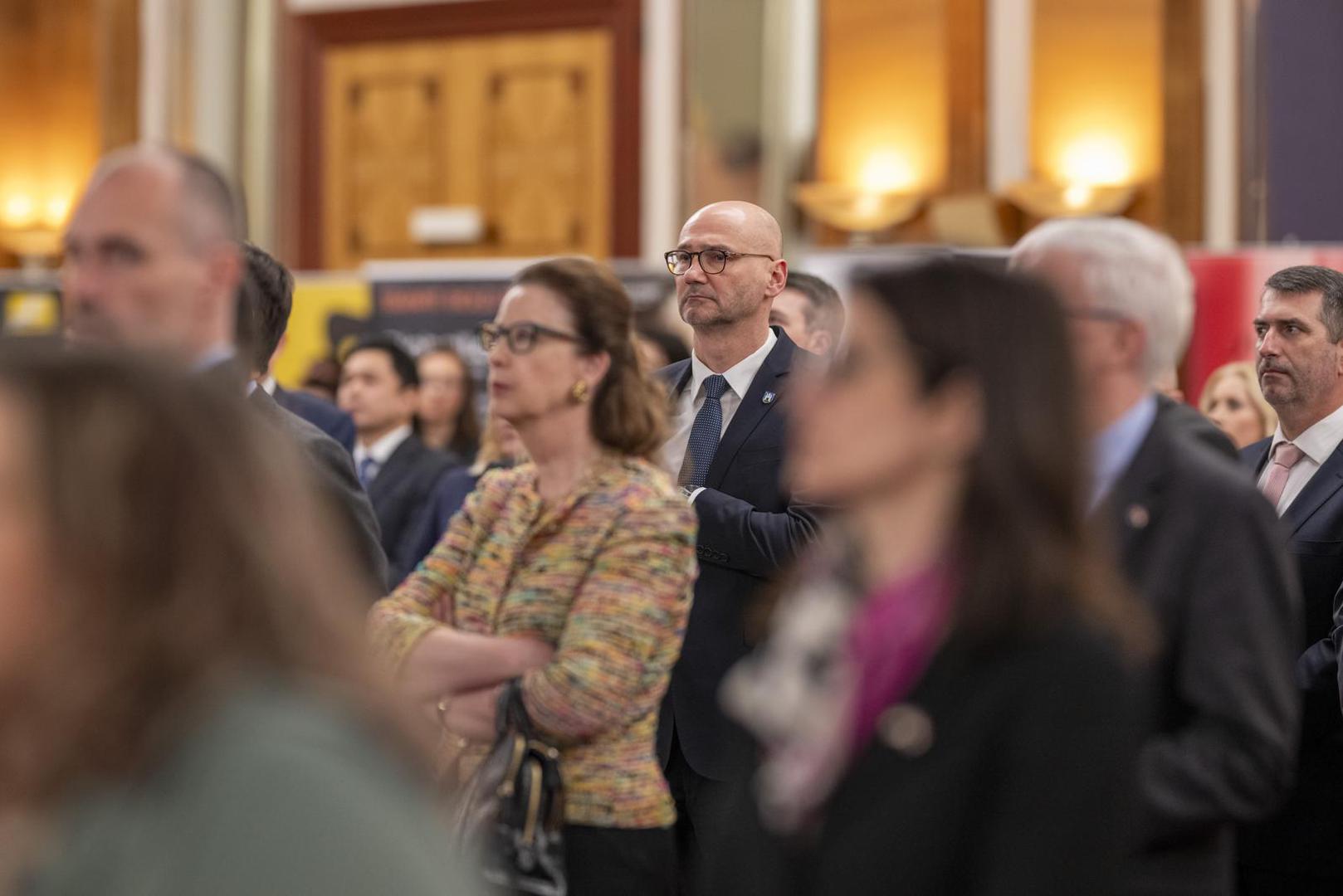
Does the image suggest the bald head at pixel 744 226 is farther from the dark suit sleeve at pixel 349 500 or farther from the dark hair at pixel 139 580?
the dark hair at pixel 139 580

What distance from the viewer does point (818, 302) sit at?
453 centimetres

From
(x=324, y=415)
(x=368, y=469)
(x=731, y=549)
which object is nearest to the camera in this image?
(x=731, y=549)

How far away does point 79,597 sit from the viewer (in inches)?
41.1

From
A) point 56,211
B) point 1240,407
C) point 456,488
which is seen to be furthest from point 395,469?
point 56,211

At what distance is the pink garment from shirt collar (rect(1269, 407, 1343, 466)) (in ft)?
8.16

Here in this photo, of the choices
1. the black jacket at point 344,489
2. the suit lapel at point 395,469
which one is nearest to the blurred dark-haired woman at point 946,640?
the black jacket at point 344,489

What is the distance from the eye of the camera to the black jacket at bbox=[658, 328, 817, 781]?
3.21 m

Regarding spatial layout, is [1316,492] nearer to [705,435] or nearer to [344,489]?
[705,435]

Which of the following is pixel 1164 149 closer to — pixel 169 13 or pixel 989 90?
pixel 989 90

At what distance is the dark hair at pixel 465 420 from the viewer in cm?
661

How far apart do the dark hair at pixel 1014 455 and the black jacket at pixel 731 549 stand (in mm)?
1709

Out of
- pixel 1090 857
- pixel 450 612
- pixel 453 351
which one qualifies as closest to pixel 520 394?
pixel 450 612

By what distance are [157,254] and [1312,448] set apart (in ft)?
8.52

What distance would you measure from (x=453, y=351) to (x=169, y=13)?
486 cm
